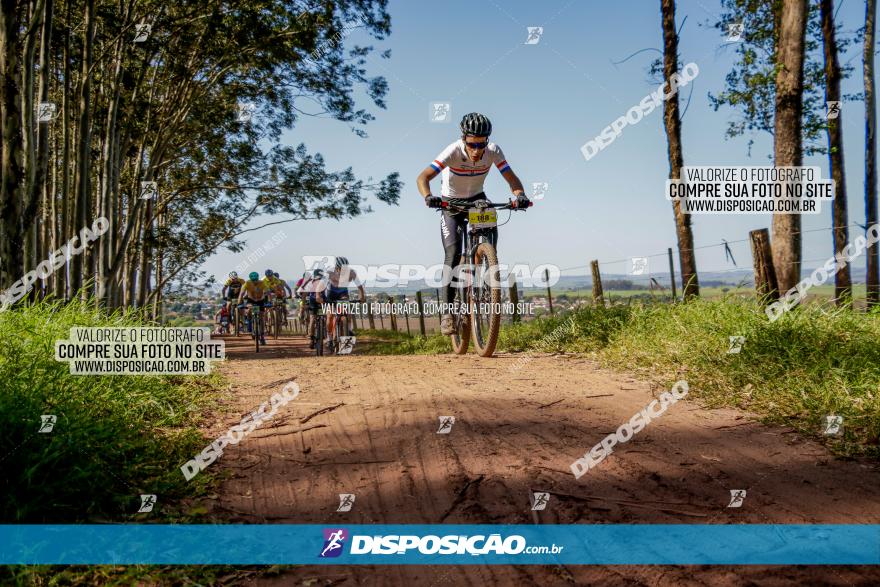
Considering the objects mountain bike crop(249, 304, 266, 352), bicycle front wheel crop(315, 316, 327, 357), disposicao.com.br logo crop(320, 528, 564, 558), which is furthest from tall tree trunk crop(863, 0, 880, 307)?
mountain bike crop(249, 304, 266, 352)

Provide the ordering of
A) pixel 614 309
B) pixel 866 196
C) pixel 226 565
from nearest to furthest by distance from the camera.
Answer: pixel 226 565
pixel 614 309
pixel 866 196

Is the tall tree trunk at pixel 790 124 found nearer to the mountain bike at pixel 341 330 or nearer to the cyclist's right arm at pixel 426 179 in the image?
the cyclist's right arm at pixel 426 179

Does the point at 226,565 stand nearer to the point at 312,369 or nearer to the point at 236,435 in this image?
the point at 236,435

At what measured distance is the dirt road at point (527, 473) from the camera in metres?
2.57

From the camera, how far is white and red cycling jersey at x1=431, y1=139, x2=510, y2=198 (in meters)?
7.43

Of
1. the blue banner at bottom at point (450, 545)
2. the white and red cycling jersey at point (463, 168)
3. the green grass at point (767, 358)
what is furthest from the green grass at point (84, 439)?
the white and red cycling jersey at point (463, 168)

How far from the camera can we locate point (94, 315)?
6.36 metres

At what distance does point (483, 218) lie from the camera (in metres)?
7.21

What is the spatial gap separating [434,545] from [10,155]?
7.54 meters

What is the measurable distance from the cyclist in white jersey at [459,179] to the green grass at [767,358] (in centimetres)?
192

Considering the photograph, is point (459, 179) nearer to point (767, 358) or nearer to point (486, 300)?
point (486, 300)

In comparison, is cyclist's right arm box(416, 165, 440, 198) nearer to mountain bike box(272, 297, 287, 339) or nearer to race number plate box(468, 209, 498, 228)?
race number plate box(468, 209, 498, 228)

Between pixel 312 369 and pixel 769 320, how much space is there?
522cm

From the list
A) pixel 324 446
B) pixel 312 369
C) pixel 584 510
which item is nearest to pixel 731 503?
pixel 584 510
